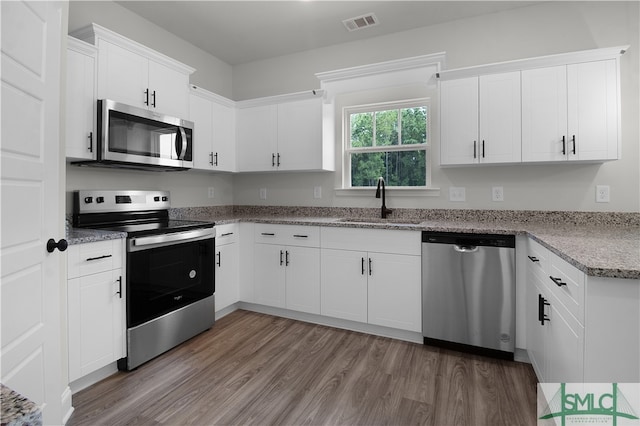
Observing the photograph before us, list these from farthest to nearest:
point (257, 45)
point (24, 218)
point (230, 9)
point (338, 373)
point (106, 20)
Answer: point (257, 45)
point (230, 9)
point (106, 20)
point (338, 373)
point (24, 218)

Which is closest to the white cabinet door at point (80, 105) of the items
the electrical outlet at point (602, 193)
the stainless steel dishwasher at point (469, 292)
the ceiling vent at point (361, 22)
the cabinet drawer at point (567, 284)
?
the ceiling vent at point (361, 22)

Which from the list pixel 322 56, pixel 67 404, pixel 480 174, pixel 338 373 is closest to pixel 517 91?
pixel 480 174

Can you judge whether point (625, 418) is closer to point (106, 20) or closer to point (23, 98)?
point (23, 98)

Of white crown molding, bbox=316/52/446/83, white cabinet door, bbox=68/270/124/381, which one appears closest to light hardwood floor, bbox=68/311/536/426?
white cabinet door, bbox=68/270/124/381

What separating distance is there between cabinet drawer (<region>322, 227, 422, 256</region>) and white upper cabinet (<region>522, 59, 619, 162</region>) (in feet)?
3.50

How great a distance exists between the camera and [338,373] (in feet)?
7.07

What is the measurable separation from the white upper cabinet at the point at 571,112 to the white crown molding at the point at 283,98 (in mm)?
1772

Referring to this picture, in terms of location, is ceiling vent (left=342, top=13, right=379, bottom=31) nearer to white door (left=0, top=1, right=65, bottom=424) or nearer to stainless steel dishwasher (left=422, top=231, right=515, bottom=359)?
stainless steel dishwasher (left=422, top=231, right=515, bottom=359)

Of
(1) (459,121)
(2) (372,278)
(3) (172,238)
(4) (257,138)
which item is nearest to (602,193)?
(1) (459,121)

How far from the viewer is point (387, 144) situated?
338 cm

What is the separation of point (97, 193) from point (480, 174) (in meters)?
3.15

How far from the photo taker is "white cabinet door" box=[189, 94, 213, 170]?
312 cm

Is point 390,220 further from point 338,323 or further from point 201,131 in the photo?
point 201,131

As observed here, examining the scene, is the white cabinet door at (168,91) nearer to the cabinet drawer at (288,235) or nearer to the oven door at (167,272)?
the oven door at (167,272)
